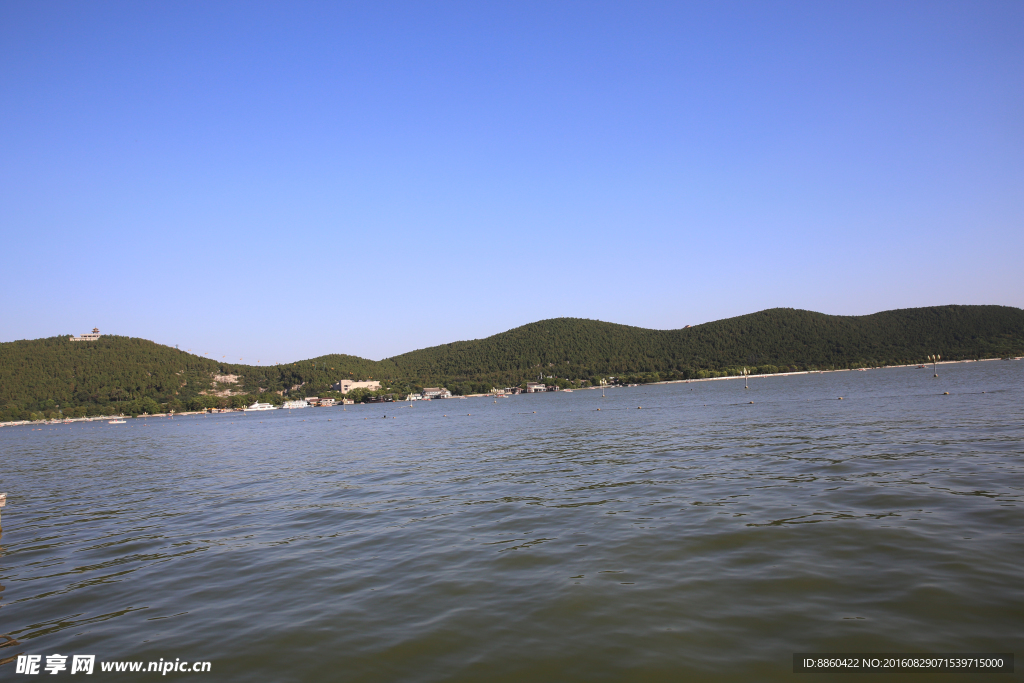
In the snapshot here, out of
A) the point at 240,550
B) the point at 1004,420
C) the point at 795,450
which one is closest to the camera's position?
the point at 240,550

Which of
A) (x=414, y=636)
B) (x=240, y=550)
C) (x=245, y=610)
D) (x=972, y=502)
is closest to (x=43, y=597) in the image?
(x=240, y=550)

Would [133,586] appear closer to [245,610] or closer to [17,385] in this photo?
[245,610]

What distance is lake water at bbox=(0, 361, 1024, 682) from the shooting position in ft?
22.8

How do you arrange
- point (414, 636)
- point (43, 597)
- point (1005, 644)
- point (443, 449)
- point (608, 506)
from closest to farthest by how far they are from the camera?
point (1005, 644), point (414, 636), point (43, 597), point (608, 506), point (443, 449)

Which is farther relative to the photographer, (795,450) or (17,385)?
(17,385)

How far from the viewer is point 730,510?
45.2 feet

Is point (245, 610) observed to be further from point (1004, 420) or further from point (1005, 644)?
point (1004, 420)

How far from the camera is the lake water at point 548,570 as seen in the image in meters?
6.96

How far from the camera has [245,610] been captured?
9.05m

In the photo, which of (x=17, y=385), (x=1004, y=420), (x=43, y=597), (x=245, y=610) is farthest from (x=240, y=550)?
(x=17, y=385)

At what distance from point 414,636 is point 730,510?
30.4 feet

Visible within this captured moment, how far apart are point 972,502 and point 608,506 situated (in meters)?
8.72

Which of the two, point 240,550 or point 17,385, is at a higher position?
point 17,385

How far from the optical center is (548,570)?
33.2 feet
